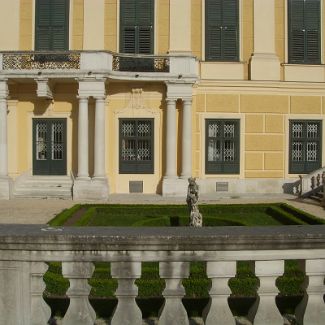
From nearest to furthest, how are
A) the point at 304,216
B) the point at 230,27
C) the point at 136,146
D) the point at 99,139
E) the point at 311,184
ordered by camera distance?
the point at 304,216
the point at 99,139
the point at 311,184
the point at 136,146
the point at 230,27

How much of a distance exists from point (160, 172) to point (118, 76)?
4.95m

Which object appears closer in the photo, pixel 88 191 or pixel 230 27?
pixel 88 191

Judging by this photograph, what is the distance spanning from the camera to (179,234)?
3.59m

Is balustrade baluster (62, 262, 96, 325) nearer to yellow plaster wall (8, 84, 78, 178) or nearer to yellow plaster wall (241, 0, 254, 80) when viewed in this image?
yellow plaster wall (8, 84, 78, 178)

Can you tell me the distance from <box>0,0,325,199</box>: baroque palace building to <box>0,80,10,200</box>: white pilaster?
2.47ft

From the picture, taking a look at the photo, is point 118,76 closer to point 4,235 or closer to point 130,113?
point 130,113

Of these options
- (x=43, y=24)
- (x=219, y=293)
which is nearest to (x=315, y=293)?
(x=219, y=293)

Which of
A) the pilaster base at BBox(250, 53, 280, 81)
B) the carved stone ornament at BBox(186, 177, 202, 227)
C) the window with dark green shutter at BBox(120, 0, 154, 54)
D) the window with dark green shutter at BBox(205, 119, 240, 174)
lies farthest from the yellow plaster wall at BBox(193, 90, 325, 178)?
the carved stone ornament at BBox(186, 177, 202, 227)

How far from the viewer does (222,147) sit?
23297 mm

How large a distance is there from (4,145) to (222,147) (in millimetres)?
10217

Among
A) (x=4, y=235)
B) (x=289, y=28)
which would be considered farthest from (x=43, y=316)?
(x=289, y=28)

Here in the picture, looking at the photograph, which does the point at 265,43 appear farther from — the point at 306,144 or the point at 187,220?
the point at 187,220

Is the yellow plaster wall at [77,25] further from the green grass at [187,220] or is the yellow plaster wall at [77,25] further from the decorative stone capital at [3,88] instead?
the green grass at [187,220]

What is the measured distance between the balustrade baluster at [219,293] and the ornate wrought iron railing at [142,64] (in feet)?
63.4
